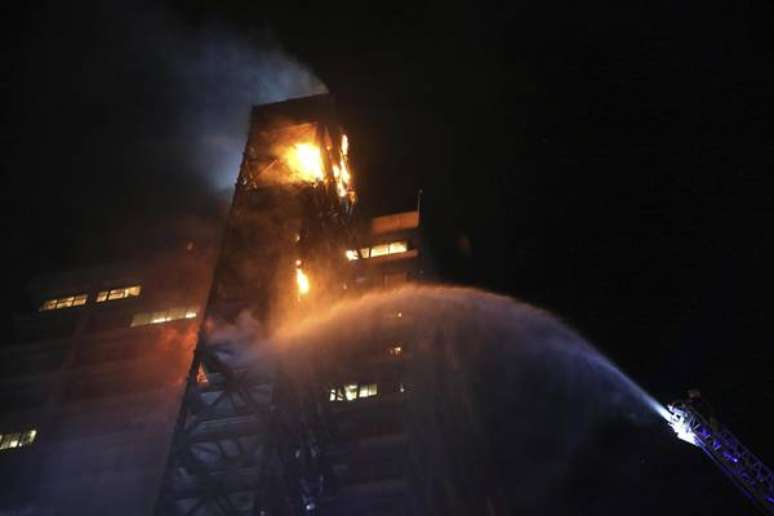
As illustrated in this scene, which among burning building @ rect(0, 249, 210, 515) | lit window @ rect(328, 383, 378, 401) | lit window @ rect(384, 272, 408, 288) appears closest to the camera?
lit window @ rect(328, 383, 378, 401)

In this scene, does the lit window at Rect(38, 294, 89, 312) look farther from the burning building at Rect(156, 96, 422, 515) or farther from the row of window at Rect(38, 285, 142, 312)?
the burning building at Rect(156, 96, 422, 515)

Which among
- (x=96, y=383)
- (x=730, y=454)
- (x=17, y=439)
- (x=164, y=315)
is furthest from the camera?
(x=164, y=315)

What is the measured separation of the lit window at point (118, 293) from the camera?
152ft

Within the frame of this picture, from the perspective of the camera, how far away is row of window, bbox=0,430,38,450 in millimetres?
40375

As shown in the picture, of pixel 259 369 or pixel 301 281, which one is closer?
pixel 259 369

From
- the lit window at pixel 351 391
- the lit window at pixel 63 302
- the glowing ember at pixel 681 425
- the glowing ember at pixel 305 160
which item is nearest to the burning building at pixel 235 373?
the glowing ember at pixel 305 160

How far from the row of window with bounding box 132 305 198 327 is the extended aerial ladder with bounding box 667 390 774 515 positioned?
3243cm

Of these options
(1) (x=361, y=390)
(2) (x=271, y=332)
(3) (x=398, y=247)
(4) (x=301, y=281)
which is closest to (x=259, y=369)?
(2) (x=271, y=332)

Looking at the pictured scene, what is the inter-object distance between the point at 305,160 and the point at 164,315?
2860 cm

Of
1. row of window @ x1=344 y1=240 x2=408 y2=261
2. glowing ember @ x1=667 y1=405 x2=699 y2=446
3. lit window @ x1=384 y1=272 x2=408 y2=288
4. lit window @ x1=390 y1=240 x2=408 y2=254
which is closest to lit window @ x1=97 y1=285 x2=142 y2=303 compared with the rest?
row of window @ x1=344 y1=240 x2=408 y2=261

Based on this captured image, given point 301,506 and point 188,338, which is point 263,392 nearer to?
point 301,506

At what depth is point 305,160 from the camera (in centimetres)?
1923

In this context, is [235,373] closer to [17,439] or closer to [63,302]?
[17,439]

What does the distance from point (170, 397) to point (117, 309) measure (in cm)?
996
